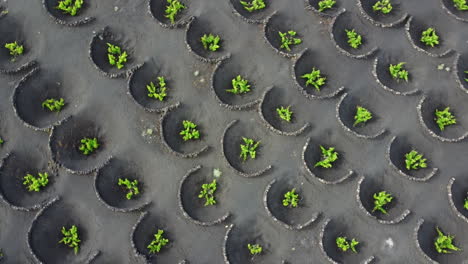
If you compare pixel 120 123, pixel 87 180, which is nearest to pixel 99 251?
pixel 87 180

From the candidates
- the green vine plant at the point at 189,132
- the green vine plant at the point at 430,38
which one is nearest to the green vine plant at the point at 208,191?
the green vine plant at the point at 189,132

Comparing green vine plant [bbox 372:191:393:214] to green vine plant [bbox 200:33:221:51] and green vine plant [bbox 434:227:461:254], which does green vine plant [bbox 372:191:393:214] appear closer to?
green vine plant [bbox 434:227:461:254]

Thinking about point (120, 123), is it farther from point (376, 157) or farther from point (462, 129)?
point (462, 129)

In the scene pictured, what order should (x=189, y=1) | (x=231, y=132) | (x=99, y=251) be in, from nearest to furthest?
(x=99, y=251), (x=231, y=132), (x=189, y=1)

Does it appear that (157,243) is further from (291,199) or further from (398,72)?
(398,72)

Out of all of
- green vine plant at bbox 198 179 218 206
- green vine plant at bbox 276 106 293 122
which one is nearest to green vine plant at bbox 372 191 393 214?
green vine plant at bbox 276 106 293 122

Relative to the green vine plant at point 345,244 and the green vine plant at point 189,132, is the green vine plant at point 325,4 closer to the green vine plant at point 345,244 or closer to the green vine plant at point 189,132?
the green vine plant at point 189,132

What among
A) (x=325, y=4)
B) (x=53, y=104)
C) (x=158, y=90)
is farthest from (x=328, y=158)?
(x=53, y=104)
